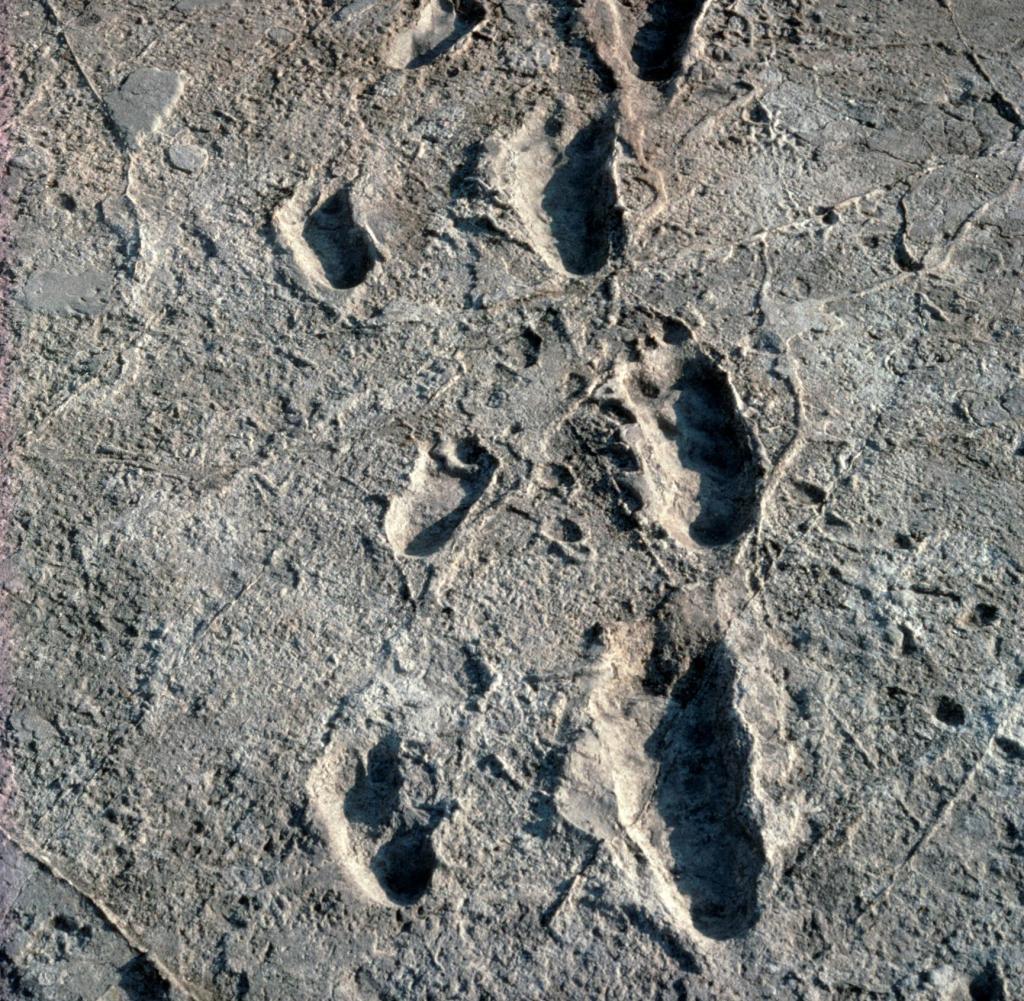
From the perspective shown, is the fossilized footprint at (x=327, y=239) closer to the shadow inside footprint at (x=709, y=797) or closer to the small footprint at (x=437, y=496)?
the small footprint at (x=437, y=496)

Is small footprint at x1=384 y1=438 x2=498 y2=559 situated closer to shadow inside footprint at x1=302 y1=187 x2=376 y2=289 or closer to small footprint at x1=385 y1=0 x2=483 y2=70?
shadow inside footprint at x1=302 y1=187 x2=376 y2=289

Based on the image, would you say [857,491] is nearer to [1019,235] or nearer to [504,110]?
[1019,235]

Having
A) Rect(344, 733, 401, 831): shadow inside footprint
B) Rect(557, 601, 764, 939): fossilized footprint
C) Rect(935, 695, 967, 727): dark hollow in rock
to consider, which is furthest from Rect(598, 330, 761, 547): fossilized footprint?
Rect(344, 733, 401, 831): shadow inside footprint

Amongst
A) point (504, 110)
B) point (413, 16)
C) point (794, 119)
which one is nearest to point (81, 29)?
point (413, 16)

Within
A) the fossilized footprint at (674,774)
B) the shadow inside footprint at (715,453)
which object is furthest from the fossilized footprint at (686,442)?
the fossilized footprint at (674,774)

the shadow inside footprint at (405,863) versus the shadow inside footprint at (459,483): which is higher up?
the shadow inside footprint at (459,483)

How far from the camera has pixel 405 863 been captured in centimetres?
141

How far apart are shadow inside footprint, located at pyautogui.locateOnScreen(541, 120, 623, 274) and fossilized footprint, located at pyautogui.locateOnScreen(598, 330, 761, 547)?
175 millimetres

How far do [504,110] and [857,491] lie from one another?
75 centimetres

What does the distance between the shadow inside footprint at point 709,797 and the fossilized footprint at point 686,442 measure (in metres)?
0.17

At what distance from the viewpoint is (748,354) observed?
1672 millimetres

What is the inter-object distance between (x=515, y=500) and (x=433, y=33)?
0.80 metres

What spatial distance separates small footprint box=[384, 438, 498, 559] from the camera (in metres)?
1.58

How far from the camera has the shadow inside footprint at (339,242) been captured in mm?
1765
